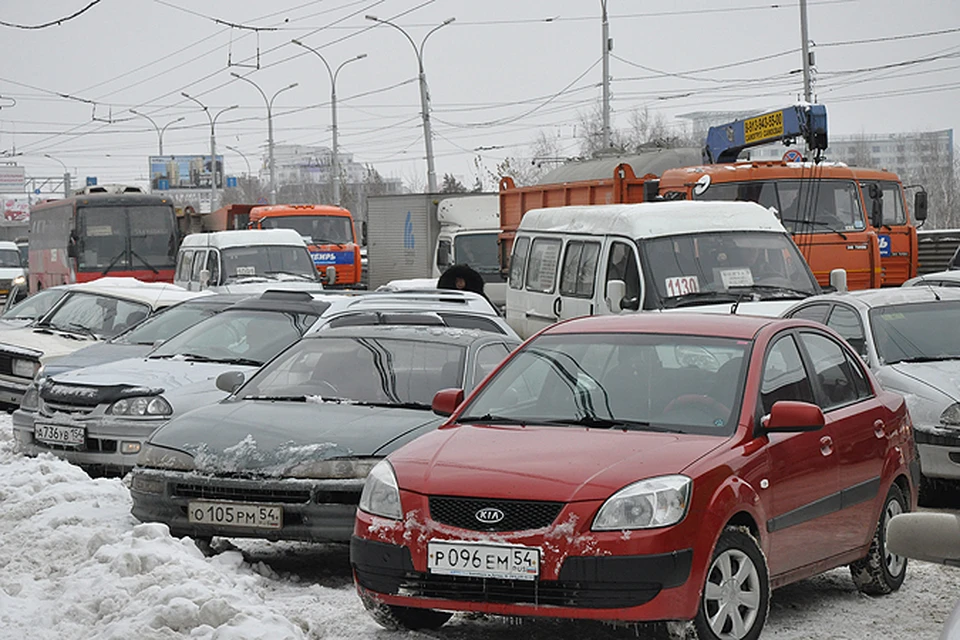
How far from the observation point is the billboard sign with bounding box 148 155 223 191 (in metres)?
105

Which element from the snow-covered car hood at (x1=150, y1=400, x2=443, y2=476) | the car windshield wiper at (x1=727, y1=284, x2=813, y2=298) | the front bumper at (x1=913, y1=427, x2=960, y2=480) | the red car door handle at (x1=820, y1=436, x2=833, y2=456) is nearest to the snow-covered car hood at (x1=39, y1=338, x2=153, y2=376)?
the snow-covered car hood at (x1=150, y1=400, x2=443, y2=476)

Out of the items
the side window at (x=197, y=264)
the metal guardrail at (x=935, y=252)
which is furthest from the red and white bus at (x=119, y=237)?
the metal guardrail at (x=935, y=252)

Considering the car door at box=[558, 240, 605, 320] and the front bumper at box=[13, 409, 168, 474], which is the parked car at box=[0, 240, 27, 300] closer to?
the car door at box=[558, 240, 605, 320]

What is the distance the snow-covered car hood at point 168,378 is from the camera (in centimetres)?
1055

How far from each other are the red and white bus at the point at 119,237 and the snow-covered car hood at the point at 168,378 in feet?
71.6

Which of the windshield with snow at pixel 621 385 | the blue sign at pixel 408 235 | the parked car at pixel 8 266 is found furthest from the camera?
the parked car at pixel 8 266

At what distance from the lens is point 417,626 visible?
6.17m

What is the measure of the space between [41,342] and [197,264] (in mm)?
11614

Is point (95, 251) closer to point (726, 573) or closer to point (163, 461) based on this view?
point (163, 461)

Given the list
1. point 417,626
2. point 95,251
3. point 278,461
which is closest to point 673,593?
point 417,626

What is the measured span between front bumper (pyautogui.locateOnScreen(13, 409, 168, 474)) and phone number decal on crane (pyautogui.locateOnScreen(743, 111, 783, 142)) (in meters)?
12.8

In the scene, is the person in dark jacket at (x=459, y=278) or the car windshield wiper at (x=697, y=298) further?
the person in dark jacket at (x=459, y=278)

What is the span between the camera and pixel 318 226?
120ft

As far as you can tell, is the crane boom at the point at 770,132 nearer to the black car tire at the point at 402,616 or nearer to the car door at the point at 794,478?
the car door at the point at 794,478
